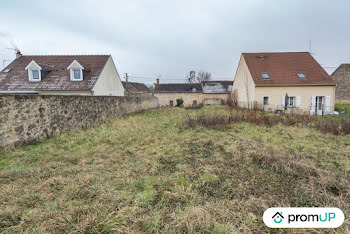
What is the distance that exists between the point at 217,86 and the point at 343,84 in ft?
64.8

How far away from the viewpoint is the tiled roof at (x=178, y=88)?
32.4m

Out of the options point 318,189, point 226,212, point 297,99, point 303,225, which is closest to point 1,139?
point 226,212

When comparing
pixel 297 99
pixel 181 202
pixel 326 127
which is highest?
pixel 297 99

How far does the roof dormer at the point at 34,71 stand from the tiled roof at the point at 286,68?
66.4 feet

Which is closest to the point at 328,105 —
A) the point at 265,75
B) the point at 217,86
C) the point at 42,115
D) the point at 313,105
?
the point at 313,105

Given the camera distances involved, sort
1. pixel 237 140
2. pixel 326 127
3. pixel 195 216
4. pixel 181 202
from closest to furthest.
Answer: pixel 195 216, pixel 181 202, pixel 237 140, pixel 326 127

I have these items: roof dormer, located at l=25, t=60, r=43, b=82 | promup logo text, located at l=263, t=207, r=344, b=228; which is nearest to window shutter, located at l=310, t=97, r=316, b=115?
promup logo text, located at l=263, t=207, r=344, b=228

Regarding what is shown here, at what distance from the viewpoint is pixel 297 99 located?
51.3 ft

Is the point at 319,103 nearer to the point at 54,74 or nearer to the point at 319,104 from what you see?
the point at 319,104

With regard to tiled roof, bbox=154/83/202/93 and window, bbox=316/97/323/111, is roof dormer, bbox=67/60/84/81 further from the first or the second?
window, bbox=316/97/323/111

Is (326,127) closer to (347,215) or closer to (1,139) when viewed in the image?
(347,215)

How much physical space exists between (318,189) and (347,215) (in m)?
0.60

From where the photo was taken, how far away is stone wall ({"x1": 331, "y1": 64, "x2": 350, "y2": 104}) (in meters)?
25.8

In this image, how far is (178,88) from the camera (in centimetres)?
3356
